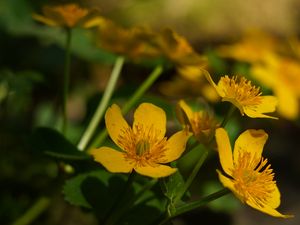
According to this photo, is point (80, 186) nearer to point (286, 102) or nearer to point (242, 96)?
point (242, 96)

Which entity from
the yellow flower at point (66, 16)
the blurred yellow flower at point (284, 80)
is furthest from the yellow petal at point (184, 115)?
the blurred yellow flower at point (284, 80)

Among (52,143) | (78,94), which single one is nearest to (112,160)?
(52,143)

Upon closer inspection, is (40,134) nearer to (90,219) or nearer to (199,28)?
(90,219)

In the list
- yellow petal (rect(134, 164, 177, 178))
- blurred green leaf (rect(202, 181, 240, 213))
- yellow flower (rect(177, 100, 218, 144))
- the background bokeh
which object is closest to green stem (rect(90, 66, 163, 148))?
the background bokeh

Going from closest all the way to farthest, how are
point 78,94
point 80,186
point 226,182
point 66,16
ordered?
point 226,182
point 80,186
point 66,16
point 78,94

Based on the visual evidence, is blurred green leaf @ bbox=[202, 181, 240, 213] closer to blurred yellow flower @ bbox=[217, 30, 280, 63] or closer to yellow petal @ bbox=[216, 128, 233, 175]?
blurred yellow flower @ bbox=[217, 30, 280, 63]

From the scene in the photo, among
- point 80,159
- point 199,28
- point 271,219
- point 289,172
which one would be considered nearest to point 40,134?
point 80,159
